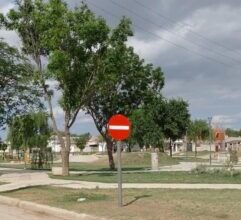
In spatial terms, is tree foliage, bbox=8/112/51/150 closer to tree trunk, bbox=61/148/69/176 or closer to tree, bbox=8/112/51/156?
tree, bbox=8/112/51/156

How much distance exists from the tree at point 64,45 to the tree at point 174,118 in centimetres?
4257

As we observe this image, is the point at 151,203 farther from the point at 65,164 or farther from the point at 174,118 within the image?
the point at 174,118

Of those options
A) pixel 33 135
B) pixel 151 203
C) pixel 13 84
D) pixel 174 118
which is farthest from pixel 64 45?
pixel 174 118

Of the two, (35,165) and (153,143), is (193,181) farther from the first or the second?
(153,143)

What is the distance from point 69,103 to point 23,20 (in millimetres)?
4959

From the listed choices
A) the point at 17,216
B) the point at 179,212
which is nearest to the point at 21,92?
the point at 17,216

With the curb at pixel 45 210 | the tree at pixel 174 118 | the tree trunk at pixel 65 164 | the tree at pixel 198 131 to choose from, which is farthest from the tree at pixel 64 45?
the tree at pixel 198 131

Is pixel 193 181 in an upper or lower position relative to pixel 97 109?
lower

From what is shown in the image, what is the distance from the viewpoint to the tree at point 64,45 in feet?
93.5

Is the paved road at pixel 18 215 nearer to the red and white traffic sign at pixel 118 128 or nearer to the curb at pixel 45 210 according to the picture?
the curb at pixel 45 210

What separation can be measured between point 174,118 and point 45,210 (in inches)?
2315

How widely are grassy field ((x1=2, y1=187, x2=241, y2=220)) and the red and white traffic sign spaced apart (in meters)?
1.79

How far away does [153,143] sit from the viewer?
72000 mm

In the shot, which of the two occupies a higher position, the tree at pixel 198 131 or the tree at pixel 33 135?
the tree at pixel 198 131
